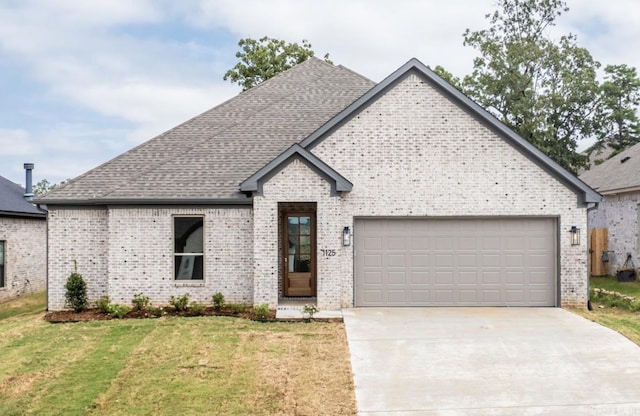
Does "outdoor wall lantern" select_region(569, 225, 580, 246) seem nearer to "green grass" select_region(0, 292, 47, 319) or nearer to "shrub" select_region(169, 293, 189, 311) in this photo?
"shrub" select_region(169, 293, 189, 311)

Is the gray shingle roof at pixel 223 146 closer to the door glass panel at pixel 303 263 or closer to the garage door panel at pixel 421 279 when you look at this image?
the door glass panel at pixel 303 263

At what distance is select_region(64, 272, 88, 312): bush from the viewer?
1442 cm

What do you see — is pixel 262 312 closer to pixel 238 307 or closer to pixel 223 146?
pixel 238 307

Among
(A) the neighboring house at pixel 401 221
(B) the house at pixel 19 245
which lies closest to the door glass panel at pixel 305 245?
(A) the neighboring house at pixel 401 221

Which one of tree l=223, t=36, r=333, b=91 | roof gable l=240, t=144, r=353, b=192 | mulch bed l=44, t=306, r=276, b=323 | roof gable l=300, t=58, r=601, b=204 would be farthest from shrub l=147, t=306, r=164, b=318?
tree l=223, t=36, r=333, b=91

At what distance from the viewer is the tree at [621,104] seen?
124 feet

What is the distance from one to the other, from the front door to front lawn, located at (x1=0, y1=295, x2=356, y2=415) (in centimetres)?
307

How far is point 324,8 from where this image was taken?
1919cm

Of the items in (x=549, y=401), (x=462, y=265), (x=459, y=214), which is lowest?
(x=549, y=401)

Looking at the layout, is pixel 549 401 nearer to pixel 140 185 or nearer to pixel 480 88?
pixel 140 185

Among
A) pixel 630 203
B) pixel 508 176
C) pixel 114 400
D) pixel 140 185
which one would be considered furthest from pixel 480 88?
pixel 114 400

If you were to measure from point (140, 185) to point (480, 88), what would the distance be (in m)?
24.9

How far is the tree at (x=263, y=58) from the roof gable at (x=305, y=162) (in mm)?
22875

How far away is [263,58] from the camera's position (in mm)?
35625
